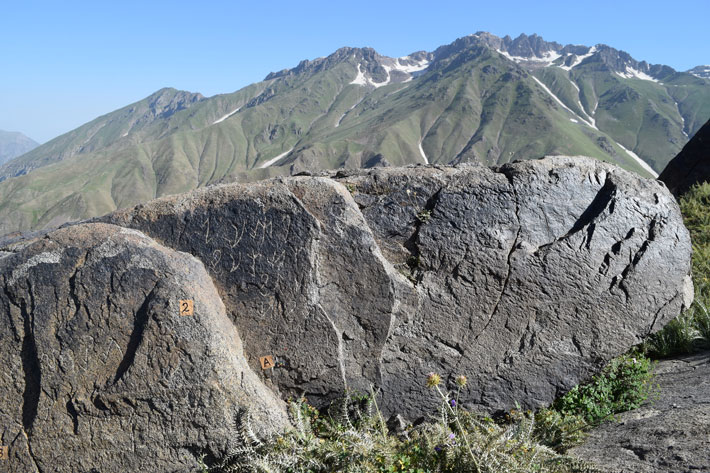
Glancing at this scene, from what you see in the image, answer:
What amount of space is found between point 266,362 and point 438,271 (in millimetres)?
3359

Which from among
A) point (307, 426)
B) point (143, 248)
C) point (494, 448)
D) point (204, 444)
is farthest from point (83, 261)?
point (494, 448)

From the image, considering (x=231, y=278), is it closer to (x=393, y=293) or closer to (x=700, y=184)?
(x=393, y=293)

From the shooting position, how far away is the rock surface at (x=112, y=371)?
6418mm

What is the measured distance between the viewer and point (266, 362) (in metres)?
7.38

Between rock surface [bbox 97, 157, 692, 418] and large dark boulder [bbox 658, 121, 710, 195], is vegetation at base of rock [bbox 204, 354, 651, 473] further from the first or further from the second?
large dark boulder [bbox 658, 121, 710, 195]

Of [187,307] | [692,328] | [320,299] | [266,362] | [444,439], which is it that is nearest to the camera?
[444,439]

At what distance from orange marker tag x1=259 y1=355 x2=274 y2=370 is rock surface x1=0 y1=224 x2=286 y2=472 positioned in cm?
55

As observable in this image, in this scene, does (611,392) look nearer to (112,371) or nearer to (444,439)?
(444,439)

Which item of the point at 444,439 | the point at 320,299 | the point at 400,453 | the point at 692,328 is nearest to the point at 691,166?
the point at 692,328

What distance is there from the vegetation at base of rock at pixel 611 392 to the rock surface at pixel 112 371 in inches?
202

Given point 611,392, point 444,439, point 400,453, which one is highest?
point 444,439

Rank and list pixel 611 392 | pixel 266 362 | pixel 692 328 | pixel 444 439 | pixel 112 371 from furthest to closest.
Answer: pixel 692 328 → pixel 611 392 → pixel 266 362 → pixel 112 371 → pixel 444 439

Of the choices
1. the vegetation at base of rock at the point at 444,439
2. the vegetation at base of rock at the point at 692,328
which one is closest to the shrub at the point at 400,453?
the vegetation at base of rock at the point at 444,439

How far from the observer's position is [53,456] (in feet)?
21.1
